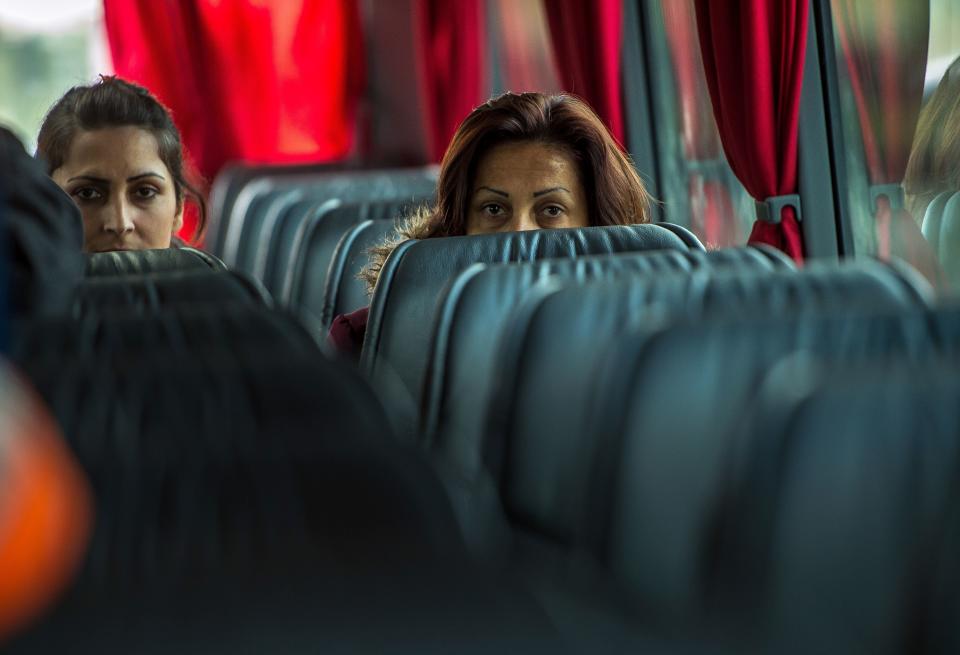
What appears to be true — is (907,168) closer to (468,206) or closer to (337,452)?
(468,206)

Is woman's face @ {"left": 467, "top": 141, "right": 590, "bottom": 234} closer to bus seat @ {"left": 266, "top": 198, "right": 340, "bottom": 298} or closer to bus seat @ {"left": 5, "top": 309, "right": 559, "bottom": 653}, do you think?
bus seat @ {"left": 5, "top": 309, "right": 559, "bottom": 653}

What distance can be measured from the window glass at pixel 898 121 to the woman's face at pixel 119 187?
1624 mm

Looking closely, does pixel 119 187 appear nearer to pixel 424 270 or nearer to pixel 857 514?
pixel 424 270

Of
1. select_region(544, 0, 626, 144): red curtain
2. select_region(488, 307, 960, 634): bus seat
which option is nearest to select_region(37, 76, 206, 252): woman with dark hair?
select_region(488, 307, 960, 634): bus seat

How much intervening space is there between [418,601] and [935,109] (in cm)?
255

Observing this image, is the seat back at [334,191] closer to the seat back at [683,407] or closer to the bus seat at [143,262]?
the bus seat at [143,262]

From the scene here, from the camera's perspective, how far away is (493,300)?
5.51 ft

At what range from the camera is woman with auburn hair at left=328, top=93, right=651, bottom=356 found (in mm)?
2520

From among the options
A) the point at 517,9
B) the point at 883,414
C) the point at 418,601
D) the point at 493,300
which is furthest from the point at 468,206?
Answer: the point at 517,9

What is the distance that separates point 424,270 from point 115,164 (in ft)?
3.55

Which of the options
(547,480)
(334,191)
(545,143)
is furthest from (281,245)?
(547,480)

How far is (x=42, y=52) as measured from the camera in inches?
254

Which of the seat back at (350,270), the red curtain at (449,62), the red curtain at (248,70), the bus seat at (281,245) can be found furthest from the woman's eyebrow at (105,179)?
the red curtain at (248,70)

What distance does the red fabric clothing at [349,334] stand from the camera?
2.41 metres
